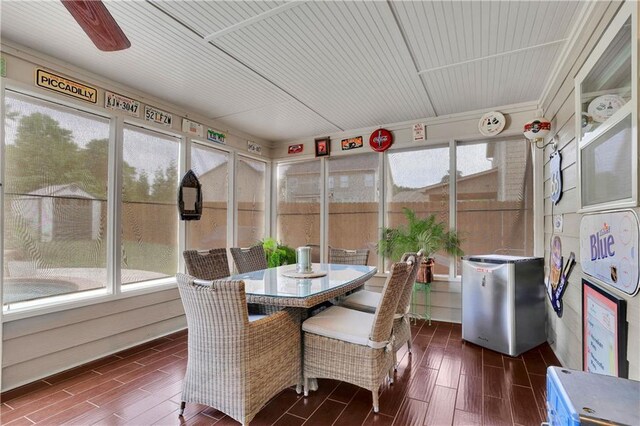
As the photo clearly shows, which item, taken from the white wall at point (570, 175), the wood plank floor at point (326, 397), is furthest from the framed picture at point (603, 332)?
the wood plank floor at point (326, 397)

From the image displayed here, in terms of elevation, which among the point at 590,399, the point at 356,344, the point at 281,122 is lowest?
the point at 356,344

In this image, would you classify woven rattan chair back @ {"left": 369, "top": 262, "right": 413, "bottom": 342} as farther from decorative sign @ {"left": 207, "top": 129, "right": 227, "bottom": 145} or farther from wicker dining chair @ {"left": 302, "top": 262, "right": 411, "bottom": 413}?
decorative sign @ {"left": 207, "top": 129, "right": 227, "bottom": 145}

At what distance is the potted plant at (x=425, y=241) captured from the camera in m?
3.79

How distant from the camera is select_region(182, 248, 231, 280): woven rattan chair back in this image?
2.78m

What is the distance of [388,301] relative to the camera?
197 centimetres

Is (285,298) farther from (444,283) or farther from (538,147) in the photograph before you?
(538,147)

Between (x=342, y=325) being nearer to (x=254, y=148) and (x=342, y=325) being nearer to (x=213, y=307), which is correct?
(x=213, y=307)

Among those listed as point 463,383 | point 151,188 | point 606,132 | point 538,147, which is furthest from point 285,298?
point 538,147

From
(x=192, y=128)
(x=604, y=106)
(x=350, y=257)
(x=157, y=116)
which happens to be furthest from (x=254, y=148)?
(x=604, y=106)

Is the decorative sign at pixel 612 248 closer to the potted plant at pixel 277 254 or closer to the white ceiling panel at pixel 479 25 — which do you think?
the white ceiling panel at pixel 479 25

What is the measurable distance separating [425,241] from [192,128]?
10.8ft

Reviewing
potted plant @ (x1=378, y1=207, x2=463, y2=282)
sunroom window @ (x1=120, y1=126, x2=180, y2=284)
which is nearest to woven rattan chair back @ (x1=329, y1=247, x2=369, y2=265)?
potted plant @ (x1=378, y1=207, x2=463, y2=282)

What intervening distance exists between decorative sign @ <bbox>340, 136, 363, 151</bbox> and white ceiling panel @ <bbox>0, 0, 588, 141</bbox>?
2.93 ft

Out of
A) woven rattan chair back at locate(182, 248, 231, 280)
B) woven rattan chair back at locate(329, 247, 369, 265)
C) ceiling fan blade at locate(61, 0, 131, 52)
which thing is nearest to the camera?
ceiling fan blade at locate(61, 0, 131, 52)
